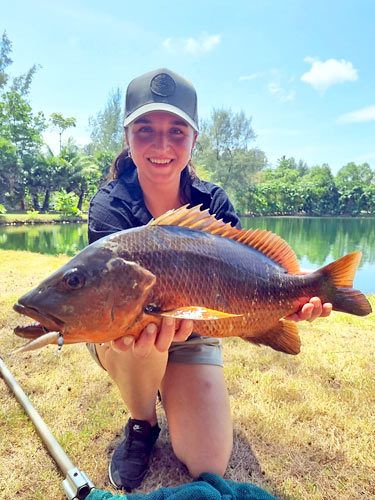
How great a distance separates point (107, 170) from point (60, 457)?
34674mm

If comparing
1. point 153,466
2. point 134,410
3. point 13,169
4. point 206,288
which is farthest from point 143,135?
point 13,169

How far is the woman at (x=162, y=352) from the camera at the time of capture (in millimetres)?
2158

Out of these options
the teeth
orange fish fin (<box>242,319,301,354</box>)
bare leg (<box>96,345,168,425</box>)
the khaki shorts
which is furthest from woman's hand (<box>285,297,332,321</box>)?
the teeth

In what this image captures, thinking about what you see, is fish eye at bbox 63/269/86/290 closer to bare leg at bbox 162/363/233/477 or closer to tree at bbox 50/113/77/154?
bare leg at bbox 162/363/233/477

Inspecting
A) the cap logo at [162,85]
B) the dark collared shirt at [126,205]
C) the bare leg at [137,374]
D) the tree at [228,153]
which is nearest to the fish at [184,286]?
the bare leg at [137,374]

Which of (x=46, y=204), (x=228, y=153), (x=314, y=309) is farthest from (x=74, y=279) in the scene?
(x=228, y=153)

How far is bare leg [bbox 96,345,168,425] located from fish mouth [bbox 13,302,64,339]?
0.67m

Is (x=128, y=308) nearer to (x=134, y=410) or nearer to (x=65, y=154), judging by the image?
(x=134, y=410)

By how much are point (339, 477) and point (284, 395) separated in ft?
2.66

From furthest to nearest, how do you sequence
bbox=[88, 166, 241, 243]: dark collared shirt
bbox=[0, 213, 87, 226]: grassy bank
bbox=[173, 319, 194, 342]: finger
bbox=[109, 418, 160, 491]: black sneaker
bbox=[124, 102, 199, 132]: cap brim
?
bbox=[0, 213, 87, 226]: grassy bank → bbox=[88, 166, 241, 243]: dark collared shirt → bbox=[124, 102, 199, 132]: cap brim → bbox=[109, 418, 160, 491]: black sneaker → bbox=[173, 319, 194, 342]: finger

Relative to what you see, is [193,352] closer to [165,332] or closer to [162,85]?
[165,332]

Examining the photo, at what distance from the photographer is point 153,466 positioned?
2.27m

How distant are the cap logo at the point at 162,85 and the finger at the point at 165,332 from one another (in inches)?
62.9

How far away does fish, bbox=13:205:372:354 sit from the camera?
1.59 meters
